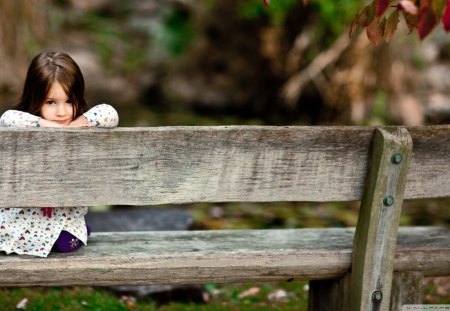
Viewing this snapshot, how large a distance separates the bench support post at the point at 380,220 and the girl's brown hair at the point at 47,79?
117cm

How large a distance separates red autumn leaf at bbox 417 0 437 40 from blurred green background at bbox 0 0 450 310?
4.60 metres

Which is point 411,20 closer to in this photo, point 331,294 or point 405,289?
point 405,289

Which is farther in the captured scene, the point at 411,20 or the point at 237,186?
the point at 237,186

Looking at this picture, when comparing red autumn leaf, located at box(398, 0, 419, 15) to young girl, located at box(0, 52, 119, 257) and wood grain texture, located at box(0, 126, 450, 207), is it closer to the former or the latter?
wood grain texture, located at box(0, 126, 450, 207)

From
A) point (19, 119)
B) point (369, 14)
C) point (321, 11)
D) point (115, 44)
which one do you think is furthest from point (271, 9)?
point (369, 14)

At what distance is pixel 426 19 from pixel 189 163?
41.3 inches

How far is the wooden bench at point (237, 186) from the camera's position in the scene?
289cm

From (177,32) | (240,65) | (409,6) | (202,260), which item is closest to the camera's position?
(409,6)

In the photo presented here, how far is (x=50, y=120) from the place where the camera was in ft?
10.9

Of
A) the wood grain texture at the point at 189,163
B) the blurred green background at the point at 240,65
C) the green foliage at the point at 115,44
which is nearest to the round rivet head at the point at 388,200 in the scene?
the wood grain texture at the point at 189,163

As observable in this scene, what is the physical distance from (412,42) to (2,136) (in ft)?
23.4

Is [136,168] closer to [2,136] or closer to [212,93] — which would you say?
[2,136]

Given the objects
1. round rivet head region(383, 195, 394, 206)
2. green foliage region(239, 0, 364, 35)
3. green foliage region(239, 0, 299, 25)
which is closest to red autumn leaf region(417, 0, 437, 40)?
round rivet head region(383, 195, 394, 206)

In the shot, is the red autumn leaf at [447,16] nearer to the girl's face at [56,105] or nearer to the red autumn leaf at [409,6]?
the red autumn leaf at [409,6]
